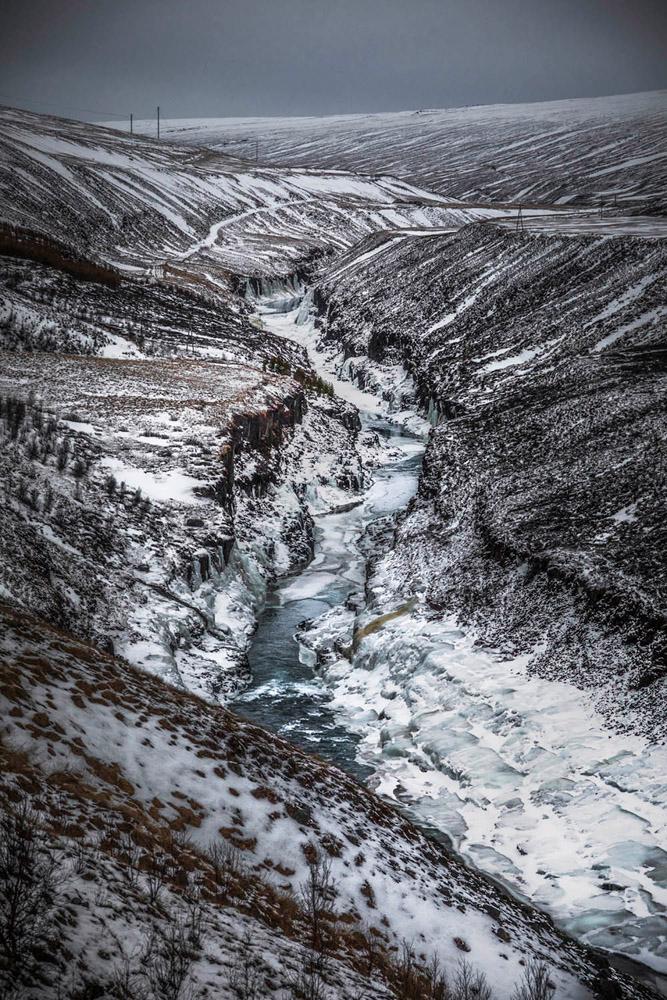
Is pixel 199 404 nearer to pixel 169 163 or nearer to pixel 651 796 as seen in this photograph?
pixel 651 796

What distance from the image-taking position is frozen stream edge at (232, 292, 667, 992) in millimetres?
13297

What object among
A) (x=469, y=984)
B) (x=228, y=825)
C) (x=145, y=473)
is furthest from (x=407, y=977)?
(x=145, y=473)

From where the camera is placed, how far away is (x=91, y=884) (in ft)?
24.2

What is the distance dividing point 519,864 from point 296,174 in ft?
475

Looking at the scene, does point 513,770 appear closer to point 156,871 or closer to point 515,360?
point 156,871

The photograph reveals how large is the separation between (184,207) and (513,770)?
95.3 metres

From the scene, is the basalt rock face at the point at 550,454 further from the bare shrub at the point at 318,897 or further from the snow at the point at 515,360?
the bare shrub at the point at 318,897

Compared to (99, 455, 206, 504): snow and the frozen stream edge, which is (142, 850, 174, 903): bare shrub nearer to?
the frozen stream edge

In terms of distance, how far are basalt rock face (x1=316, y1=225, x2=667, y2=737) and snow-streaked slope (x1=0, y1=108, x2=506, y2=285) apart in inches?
1040

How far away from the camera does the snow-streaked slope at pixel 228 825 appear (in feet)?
27.7

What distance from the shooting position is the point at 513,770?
16594mm

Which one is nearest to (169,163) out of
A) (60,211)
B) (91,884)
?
(60,211)

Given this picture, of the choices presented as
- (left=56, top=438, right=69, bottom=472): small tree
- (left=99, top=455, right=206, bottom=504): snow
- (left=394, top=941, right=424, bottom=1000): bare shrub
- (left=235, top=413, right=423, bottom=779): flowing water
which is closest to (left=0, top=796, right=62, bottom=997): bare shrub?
(left=394, top=941, right=424, bottom=1000): bare shrub

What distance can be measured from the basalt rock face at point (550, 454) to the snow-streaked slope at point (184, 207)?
26428mm
